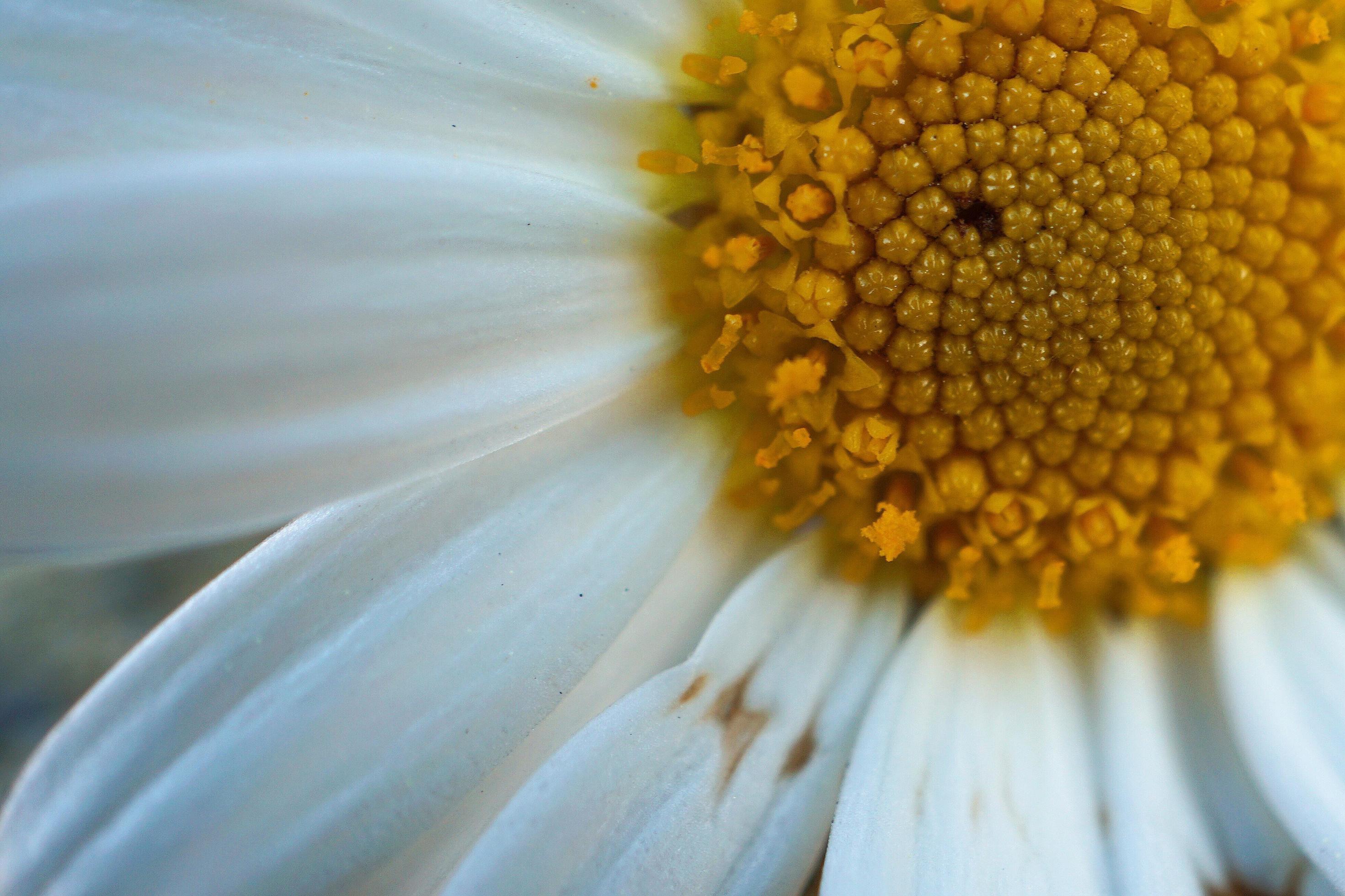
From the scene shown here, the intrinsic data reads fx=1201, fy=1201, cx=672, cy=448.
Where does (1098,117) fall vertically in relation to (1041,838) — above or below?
above

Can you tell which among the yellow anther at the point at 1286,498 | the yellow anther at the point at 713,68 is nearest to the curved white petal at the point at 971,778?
the yellow anther at the point at 1286,498

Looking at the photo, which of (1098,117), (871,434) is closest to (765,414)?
(871,434)

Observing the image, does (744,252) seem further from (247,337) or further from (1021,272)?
(247,337)

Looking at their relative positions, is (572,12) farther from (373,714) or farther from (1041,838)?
(1041,838)

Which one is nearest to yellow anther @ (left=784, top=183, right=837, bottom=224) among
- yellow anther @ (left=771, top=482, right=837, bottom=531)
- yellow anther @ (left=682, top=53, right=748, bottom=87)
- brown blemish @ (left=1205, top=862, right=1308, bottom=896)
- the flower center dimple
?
the flower center dimple

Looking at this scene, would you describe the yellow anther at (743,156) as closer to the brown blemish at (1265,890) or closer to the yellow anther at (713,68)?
the yellow anther at (713,68)

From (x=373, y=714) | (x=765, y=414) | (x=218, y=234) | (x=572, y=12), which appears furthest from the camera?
(x=765, y=414)

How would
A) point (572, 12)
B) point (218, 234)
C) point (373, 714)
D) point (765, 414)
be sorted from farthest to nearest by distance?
1. point (765, 414)
2. point (572, 12)
3. point (373, 714)
4. point (218, 234)
